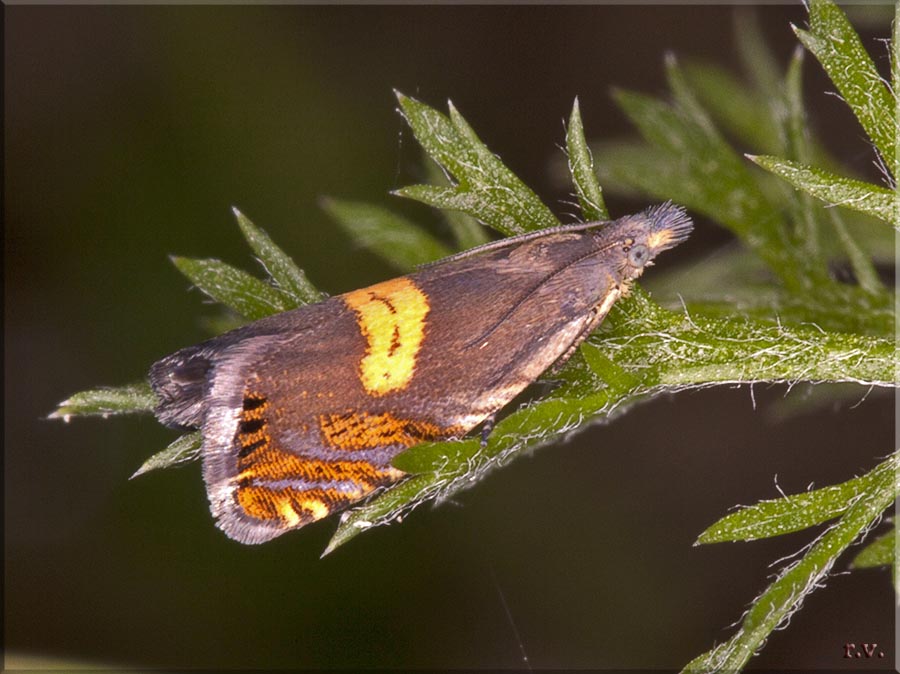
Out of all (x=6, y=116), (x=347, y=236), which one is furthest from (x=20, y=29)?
(x=347, y=236)

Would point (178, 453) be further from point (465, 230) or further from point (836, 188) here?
point (836, 188)

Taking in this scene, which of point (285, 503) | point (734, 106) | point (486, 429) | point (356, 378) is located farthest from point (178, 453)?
point (734, 106)

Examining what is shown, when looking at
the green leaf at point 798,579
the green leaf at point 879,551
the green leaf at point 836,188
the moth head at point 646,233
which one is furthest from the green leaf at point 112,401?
the green leaf at point 879,551

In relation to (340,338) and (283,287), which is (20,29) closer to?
(283,287)

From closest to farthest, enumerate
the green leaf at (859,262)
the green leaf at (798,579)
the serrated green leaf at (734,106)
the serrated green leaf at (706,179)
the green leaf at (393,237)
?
the green leaf at (798,579) < the green leaf at (859,262) < the serrated green leaf at (706,179) < the green leaf at (393,237) < the serrated green leaf at (734,106)

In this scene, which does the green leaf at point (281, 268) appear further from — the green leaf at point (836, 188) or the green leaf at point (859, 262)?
the green leaf at point (859, 262)

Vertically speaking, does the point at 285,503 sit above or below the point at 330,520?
above

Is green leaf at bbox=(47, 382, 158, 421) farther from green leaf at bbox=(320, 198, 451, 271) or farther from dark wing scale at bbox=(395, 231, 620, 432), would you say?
green leaf at bbox=(320, 198, 451, 271)
